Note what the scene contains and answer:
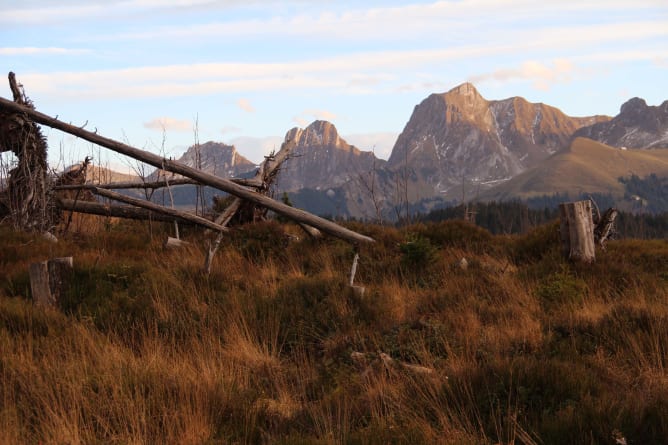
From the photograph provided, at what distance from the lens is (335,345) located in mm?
6762

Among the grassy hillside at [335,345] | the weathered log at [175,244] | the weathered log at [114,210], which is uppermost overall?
the weathered log at [114,210]

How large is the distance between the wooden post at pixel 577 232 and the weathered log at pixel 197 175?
3.44 metres

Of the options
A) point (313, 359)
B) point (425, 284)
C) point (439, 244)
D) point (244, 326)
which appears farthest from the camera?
point (439, 244)

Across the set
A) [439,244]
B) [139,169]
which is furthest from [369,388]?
[139,169]

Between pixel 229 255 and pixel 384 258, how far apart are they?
2858 millimetres

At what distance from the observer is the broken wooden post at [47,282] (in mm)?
7969

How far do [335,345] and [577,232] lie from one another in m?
5.41

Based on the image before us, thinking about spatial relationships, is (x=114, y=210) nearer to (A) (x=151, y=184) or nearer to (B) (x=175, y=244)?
(A) (x=151, y=184)

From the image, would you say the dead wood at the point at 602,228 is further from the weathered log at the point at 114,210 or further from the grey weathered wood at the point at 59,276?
the grey weathered wood at the point at 59,276

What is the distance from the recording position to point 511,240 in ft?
38.9

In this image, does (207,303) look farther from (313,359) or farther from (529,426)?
(529,426)

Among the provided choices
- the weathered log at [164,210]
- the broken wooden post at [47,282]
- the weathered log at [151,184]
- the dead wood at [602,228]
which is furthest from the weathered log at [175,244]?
the dead wood at [602,228]

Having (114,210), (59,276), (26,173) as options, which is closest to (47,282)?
(59,276)

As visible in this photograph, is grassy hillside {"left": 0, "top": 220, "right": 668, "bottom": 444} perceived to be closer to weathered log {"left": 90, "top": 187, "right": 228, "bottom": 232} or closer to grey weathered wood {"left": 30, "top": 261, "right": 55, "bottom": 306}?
grey weathered wood {"left": 30, "top": 261, "right": 55, "bottom": 306}
